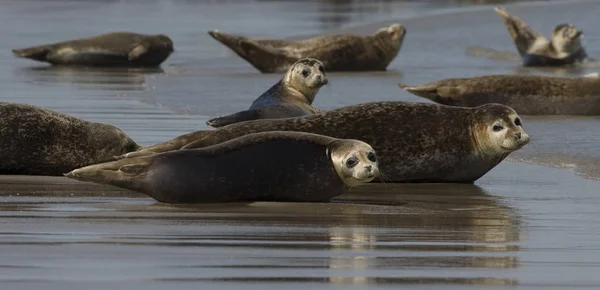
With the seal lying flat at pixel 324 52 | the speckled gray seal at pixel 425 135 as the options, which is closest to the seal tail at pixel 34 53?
the seal lying flat at pixel 324 52

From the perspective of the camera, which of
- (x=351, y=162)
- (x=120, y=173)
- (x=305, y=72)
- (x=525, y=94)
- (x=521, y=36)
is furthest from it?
(x=521, y=36)

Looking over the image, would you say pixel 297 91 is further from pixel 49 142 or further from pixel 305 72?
pixel 49 142

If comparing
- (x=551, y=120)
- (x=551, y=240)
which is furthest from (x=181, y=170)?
(x=551, y=120)

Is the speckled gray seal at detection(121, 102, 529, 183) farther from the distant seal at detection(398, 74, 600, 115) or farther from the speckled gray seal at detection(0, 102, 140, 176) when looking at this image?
the distant seal at detection(398, 74, 600, 115)

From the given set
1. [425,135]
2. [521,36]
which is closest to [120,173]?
[425,135]

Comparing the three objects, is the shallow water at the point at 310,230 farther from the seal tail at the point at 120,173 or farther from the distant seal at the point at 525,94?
the distant seal at the point at 525,94

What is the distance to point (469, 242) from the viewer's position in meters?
5.25

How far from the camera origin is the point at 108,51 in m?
16.7

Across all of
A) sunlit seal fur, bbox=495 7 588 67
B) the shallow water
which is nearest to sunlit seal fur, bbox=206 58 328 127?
the shallow water

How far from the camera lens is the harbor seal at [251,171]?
20.3 feet

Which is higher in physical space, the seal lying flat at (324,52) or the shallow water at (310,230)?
the shallow water at (310,230)

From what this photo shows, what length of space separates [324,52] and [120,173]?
33.1 ft

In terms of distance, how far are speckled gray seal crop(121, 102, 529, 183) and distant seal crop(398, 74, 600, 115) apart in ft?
10.4

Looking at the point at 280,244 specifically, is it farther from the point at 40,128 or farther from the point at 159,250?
the point at 40,128
